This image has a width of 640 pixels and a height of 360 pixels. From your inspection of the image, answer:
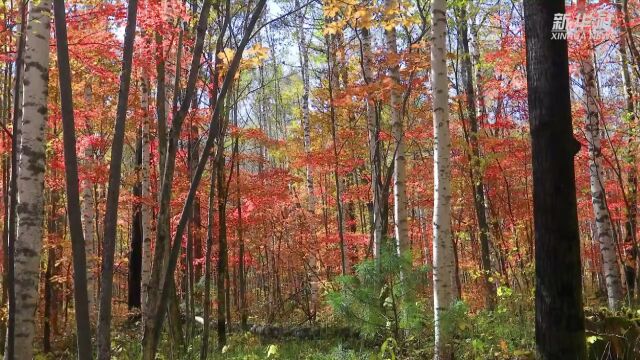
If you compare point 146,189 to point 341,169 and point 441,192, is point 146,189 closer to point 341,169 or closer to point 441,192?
point 341,169

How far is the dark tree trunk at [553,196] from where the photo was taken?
231 centimetres

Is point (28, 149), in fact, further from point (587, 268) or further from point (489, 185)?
point (587, 268)

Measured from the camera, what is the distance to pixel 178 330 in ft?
26.3

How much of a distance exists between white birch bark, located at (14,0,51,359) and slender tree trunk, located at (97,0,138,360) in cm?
206

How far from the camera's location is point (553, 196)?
235cm

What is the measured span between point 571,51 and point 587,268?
68.5 feet

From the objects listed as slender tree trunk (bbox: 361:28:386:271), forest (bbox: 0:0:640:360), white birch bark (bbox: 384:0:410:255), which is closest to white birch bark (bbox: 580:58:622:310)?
forest (bbox: 0:0:640:360)

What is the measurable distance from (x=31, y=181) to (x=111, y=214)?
2.50 m

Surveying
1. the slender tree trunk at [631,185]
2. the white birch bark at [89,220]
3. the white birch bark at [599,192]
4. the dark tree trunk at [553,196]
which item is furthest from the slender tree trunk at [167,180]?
the white birch bark at [599,192]

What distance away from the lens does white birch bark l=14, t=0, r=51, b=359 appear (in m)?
4.55

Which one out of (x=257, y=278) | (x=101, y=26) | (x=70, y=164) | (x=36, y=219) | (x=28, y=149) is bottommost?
(x=257, y=278)

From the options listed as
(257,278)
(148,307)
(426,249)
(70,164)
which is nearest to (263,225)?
(426,249)

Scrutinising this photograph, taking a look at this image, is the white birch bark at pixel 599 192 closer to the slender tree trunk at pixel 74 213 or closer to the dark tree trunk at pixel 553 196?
the dark tree trunk at pixel 553 196

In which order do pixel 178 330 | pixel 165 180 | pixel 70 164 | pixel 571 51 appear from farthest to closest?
pixel 178 330
pixel 571 51
pixel 165 180
pixel 70 164
